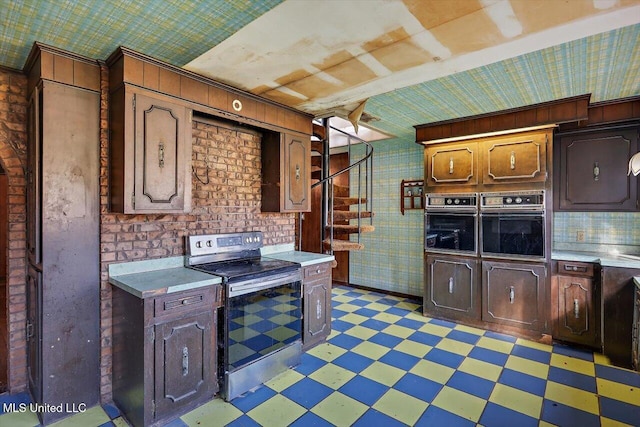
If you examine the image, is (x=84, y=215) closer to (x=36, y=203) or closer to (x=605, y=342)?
(x=36, y=203)

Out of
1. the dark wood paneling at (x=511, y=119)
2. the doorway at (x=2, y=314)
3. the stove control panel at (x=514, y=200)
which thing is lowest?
the doorway at (x=2, y=314)

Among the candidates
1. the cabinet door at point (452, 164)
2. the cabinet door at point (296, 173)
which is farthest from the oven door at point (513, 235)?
the cabinet door at point (296, 173)

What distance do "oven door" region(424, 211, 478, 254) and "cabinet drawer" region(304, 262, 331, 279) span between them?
1499 millimetres

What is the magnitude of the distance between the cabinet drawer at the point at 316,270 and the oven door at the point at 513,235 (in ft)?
5.96

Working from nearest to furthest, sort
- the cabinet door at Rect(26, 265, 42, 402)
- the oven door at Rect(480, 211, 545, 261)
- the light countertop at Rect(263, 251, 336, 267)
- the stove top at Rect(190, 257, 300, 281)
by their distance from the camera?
the cabinet door at Rect(26, 265, 42, 402) < the stove top at Rect(190, 257, 300, 281) < the light countertop at Rect(263, 251, 336, 267) < the oven door at Rect(480, 211, 545, 261)

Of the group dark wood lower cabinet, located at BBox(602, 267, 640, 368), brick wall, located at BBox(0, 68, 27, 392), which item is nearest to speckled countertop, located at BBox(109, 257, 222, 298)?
brick wall, located at BBox(0, 68, 27, 392)

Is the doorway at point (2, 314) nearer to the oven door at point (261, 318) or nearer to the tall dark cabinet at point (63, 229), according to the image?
the tall dark cabinet at point (63, 229)

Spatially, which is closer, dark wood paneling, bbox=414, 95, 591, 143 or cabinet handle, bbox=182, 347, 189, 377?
cabinet handle, bbox=182, 347, 189, 377

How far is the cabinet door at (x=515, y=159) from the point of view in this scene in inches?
131

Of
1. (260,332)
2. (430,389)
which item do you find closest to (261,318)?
(260,332)

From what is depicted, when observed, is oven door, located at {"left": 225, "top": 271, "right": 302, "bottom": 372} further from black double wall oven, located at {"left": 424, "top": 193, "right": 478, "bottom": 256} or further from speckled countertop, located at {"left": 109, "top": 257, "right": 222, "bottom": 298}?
black double wall oven, located at {"left": 424, "top": 193, "right": 478, "bottom": 256}

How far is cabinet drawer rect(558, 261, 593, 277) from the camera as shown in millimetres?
3123

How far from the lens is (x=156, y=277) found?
7.38 ft

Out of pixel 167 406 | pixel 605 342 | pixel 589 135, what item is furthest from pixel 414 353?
pixel 589 135
